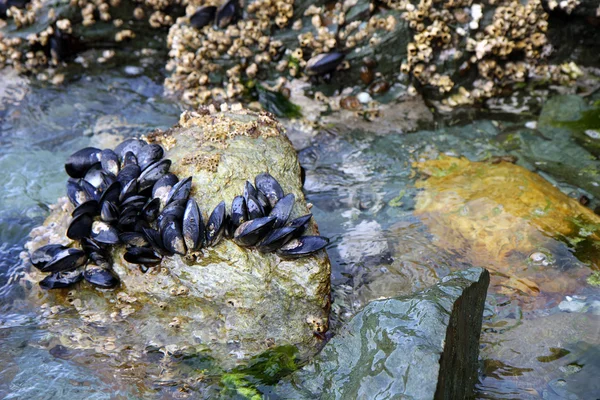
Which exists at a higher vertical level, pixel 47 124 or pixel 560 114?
pixel 560 114

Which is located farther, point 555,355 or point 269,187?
point 269,187

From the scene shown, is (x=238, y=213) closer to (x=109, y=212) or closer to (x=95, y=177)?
(x=109, y=212)

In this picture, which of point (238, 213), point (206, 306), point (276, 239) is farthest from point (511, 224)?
point (206, 306)

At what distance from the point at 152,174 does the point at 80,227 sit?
69 cm

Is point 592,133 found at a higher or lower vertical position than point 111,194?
lower

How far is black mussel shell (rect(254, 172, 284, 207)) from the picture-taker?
4.33 m

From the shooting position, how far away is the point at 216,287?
405 centimetres

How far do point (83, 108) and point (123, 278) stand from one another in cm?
340

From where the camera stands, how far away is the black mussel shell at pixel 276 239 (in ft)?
13.2

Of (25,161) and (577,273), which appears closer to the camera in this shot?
(577,273)

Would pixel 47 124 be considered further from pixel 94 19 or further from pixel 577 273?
pixel 577 273

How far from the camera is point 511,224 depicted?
5.00 metres

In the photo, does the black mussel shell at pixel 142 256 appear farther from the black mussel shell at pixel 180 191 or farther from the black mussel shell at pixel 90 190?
the black mussel shell at pixel 90 190

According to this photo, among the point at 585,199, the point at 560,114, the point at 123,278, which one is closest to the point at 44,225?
the point at 123,278
